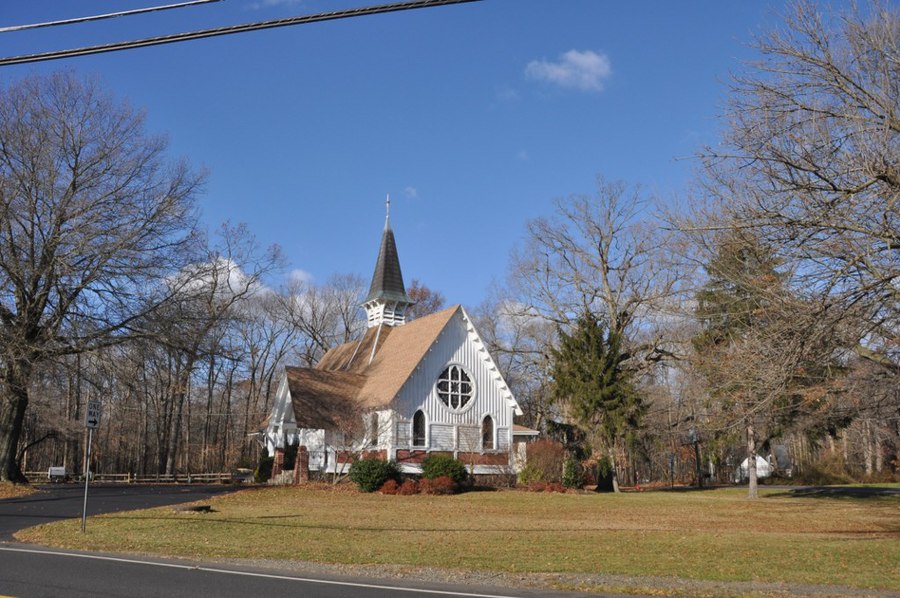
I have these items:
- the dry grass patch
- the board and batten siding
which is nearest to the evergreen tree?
the board and batten siding

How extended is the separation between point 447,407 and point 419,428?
69.1 inches

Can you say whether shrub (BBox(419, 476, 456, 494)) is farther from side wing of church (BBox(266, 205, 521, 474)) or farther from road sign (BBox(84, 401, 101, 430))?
road sign (BBox(84, 401, 101, 430))

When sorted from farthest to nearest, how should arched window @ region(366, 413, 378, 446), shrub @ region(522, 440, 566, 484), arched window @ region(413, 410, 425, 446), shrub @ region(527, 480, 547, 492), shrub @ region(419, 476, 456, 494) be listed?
1. arched window @ region(413, 410, 425, 446)
2. shrub @ region(522, 440, 566, 484)
3. shrub @ region(527, 480, 547, 492)
4. arched window @ region(366, 413, 378, 446)
5. shrub @ region(419, 476, 456, 494)

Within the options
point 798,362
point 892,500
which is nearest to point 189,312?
point 798,362

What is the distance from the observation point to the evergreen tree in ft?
122

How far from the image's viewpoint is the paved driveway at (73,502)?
1928 cm

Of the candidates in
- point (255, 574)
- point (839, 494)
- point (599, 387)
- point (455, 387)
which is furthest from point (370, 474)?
point (839, 494)

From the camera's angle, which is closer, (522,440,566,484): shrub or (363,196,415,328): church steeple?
(522,440,566,484): shrub

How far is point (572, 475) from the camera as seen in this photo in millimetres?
35812

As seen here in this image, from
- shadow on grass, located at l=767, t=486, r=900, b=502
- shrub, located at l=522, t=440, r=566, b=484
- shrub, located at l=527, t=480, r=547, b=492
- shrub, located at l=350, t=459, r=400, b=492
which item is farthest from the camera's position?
shrub, located at l=522, t=440, r=566, b=484

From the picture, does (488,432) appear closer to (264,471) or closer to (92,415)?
(264,471)

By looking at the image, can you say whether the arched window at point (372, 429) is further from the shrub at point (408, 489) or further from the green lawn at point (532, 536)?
the green lawn at point (532, 536)

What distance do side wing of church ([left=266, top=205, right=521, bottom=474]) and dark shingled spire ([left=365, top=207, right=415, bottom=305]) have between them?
595cm

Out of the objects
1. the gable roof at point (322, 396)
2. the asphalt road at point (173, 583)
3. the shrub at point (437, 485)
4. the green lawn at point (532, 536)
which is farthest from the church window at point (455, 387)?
the asphalt road at point (173, 583)
